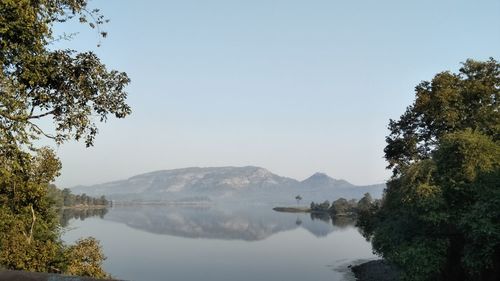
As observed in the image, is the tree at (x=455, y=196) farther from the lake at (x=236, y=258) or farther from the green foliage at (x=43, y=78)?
the lake at (x=236, y=258)

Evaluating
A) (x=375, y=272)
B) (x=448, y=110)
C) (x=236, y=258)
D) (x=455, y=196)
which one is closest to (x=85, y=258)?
(x=455, y=196)

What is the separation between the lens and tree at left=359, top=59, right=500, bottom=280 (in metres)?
23.4

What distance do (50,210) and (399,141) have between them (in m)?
32.3

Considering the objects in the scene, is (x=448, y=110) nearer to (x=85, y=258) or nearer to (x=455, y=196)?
(x=455, y=196)

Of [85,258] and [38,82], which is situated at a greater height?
[38,82]

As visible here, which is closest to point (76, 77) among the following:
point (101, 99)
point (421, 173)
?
point (101, 99)

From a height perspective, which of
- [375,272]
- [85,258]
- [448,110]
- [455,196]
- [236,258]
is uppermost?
[448,110]

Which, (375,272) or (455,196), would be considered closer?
(455,196)

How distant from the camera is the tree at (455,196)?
2344 centimetres

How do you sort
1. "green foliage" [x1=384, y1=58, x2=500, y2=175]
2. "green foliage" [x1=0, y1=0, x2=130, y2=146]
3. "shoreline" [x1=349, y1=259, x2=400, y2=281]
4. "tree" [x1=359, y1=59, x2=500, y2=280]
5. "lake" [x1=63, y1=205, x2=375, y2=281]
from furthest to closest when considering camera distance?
"lake" [x1=63, y1=205, x2=375, y2=281]
"shoreline" [x1=349, y1=259, x2=400, y2=281]
"green foliage" [x1=384, y1=58, x2=500, y2=175]
"tree" [x1=359, y1=59, x2=500, y2=280]
"green foliage" [x1=0, y1=0, x2=130, y2=146]

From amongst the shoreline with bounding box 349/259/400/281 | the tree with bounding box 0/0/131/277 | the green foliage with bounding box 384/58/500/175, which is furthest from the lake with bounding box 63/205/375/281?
the tree with bounding box 0/0/131/277

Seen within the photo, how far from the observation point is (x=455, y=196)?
2761cm

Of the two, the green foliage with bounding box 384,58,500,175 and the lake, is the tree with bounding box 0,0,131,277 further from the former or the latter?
the lake

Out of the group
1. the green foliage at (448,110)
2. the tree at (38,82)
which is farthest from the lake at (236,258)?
the tree at (38,82)
